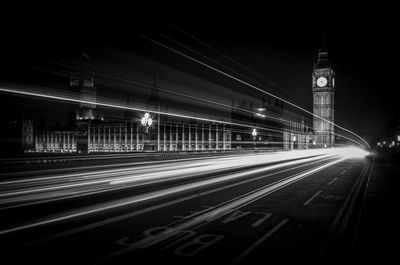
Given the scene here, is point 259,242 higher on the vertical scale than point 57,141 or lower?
lower

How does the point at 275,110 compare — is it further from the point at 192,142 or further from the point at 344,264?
the point at 344,264

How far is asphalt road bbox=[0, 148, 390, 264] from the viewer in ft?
19.7

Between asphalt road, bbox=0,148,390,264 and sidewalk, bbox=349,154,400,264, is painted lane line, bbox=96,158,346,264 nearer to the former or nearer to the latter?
asphalt road, bbox=0,148,390,264

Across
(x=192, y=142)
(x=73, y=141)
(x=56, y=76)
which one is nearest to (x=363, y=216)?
(x=56, y=76)

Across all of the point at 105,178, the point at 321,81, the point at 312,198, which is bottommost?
the point at 312,198

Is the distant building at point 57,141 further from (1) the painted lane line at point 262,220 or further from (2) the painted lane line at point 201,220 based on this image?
(1) the painted lane line at point 262,220

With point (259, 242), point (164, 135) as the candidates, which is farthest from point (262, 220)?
point (164, 135)

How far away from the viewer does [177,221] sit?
8.52 m

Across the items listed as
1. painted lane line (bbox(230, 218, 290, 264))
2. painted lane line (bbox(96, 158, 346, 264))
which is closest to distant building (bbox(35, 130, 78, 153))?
painted lane line (bbox(96, 158, 346, 264))

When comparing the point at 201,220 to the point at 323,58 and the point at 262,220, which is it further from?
the point at 323,58

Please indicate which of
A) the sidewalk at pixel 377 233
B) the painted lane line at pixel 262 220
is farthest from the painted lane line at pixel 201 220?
the sidewalk at pixel 377 233

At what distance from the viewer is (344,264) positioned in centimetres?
550

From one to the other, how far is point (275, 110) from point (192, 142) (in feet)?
155

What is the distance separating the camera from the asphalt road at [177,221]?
5996 millimetres
